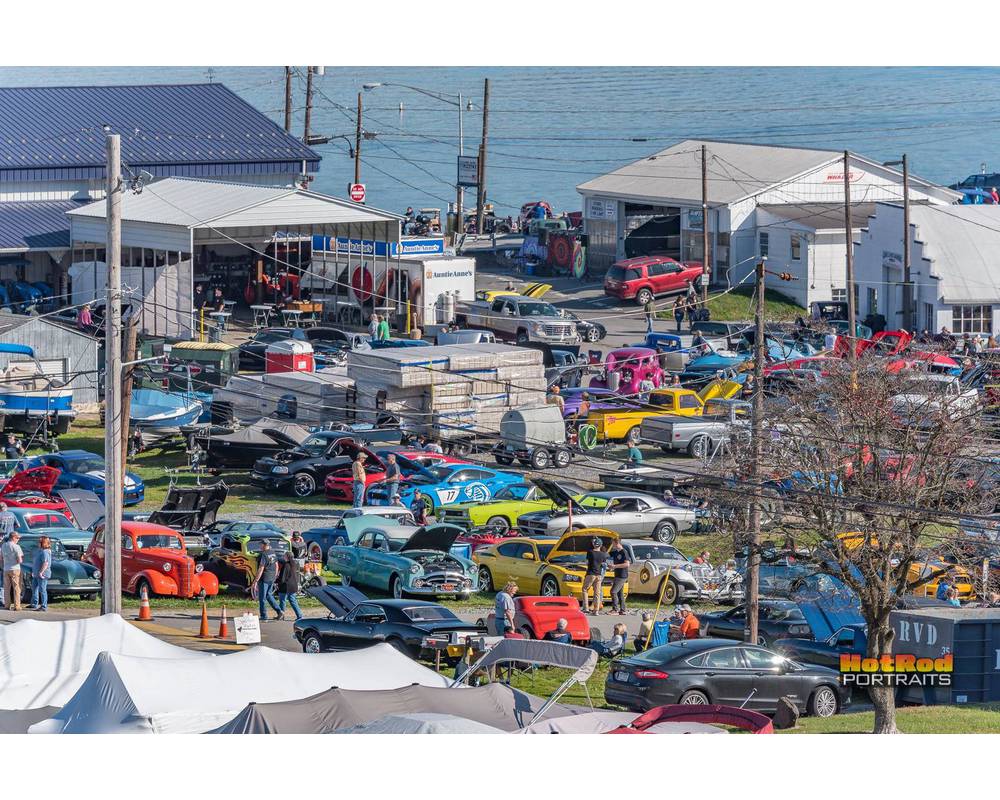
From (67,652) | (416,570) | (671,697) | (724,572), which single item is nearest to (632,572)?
(724,572)

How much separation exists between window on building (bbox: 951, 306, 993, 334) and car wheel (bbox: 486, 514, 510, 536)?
28902mm

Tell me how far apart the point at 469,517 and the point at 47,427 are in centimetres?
1362

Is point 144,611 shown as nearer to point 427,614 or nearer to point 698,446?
point 427,614

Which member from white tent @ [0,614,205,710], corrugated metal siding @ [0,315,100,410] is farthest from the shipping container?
corrugated metal siding @ [0,315,100,410]

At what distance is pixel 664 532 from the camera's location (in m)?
34.2

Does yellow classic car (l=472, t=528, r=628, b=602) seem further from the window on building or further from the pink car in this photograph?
the window on building

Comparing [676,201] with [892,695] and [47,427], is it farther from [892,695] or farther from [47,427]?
[892,695]

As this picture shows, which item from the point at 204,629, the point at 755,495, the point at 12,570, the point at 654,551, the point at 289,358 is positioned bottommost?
the point at 204,629

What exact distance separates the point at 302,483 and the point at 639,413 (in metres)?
9.71

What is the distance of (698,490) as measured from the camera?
2683 cm

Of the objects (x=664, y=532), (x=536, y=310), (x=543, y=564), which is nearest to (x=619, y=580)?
(x=543, y=564)

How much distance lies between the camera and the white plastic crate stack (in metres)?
42.1

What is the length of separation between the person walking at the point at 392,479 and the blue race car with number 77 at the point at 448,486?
0.15 metres

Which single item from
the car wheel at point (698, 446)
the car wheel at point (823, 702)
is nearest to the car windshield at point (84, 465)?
the car wheel at point (698, 446)
